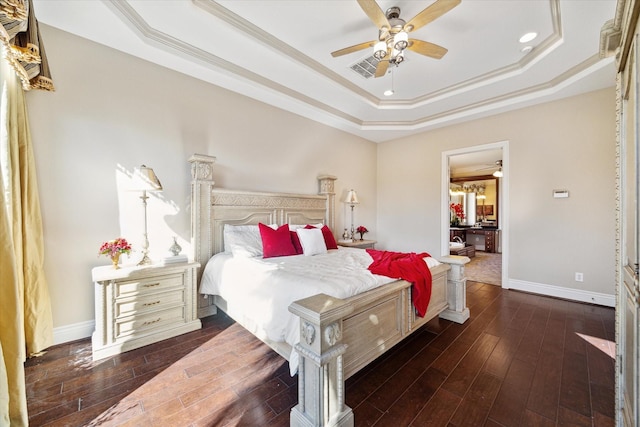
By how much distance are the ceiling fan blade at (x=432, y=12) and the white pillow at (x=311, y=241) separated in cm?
225

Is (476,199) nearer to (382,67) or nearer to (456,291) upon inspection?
(456,291)

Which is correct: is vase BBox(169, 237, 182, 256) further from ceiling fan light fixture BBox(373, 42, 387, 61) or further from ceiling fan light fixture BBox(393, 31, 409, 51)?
ceiling fan light fixture BBox(393, 31, 409, 51)

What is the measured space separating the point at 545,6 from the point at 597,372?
9.96 ft

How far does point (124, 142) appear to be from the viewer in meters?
2.64

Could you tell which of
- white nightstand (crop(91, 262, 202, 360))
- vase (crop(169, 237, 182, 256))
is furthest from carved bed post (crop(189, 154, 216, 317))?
white nightstand (crop(91, 262, 202, 360))

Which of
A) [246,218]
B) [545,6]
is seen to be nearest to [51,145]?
[246,218]

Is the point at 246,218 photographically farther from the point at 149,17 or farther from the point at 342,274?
the point at 149,17

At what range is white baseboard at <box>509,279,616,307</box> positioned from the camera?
333 centimetres

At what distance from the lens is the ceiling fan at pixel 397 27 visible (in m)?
1.89

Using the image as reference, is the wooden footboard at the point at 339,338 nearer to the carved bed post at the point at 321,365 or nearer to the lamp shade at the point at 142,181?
the carved bed post at the point at 321,365

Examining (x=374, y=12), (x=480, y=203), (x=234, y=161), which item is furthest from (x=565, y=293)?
(x=480, y=203)

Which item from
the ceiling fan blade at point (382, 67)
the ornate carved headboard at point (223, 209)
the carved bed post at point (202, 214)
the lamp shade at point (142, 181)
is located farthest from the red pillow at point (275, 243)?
the ceiling fan blade at point (382, 67)

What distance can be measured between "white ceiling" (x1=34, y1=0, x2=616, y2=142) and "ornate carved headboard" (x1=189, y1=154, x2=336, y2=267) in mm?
1168

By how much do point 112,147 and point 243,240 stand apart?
159 centimetres
